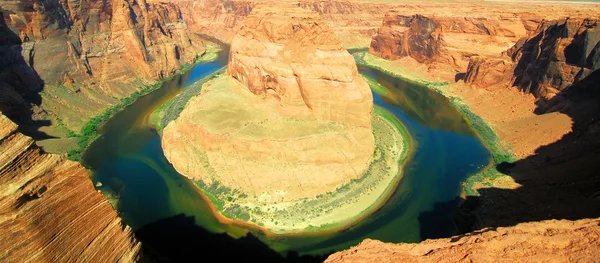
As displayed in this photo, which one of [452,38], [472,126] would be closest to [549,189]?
[472,126]

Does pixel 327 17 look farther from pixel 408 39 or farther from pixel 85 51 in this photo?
pixel 85 51

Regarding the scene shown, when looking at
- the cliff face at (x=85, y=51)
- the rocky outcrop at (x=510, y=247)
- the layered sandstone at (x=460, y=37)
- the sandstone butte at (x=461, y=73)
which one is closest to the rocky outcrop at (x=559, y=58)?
the sandstone butte at (x=461, y=73)

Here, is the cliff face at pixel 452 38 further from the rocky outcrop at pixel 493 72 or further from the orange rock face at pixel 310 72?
the orange rock face at pixel 310 72

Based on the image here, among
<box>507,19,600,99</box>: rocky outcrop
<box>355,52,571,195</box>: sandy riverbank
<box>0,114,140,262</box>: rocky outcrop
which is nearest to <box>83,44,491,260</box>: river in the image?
<box>355,52,571,195</box>: sandy riverbank

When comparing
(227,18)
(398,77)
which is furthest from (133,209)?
(227,18)

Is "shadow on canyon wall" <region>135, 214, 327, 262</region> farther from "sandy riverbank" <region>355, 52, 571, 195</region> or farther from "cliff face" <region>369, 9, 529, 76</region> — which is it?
"cliff face" <region>369, 9, 529, 76</region>

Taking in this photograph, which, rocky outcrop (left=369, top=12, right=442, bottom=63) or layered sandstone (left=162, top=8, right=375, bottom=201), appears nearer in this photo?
layered sandstone (left=162, top=8, right=375, bottom=201)
